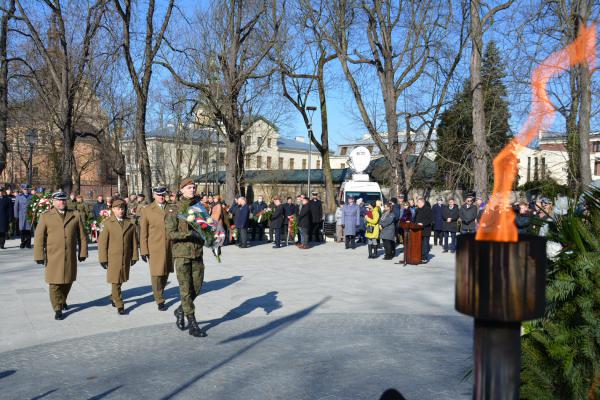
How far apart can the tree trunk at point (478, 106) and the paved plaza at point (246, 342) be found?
29.8ft

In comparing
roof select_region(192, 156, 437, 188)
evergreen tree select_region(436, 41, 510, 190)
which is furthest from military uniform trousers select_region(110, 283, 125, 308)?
roof select_region(192, 156, 437, 188)

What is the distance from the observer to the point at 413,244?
1573cm

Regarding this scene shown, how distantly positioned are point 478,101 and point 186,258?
1558cm

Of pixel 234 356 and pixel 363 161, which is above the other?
pixel 363 161

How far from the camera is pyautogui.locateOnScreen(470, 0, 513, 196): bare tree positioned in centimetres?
2072

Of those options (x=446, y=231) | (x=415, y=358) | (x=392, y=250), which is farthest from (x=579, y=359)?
(x=446, y=231)

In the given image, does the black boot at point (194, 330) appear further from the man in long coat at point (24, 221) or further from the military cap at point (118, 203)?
the man in long coat at point (24, 221)

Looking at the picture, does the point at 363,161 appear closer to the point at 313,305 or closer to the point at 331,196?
the point at 331,196

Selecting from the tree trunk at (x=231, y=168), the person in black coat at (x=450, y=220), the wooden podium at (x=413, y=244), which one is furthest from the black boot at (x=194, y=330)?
the tree trunk at (x=231, y=168)

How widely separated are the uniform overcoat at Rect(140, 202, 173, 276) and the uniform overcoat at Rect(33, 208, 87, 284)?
97 cm

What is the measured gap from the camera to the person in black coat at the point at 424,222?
667 inches

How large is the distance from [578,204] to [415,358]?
12.4ft

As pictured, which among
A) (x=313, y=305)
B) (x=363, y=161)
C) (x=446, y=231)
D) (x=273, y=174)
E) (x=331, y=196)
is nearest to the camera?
(x=313, y=305)

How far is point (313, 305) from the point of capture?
9.97 meters
